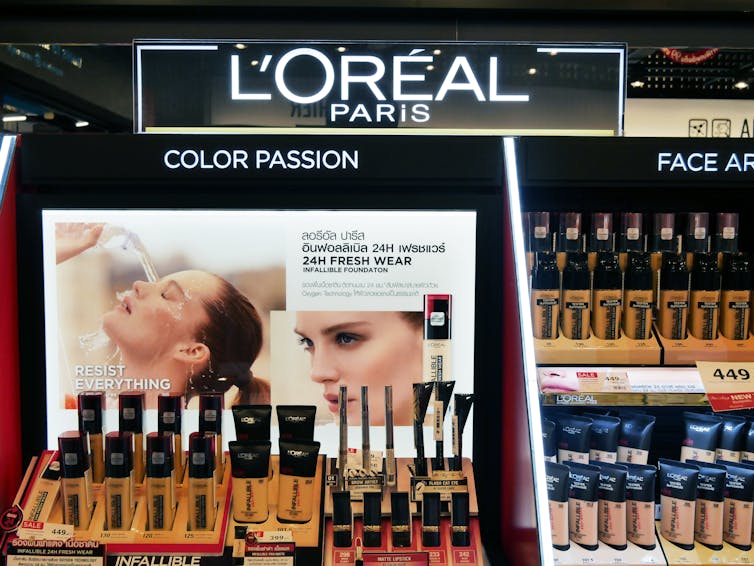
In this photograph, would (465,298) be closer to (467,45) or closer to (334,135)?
(334,135)

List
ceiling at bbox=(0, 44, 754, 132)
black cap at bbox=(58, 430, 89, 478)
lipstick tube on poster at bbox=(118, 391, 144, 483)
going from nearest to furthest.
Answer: black cap at bbox=(58, 430, 89, 478)
lipstick tube on poster at bbox=(118, 391, 144, 483)
ceiling at bbox=(0, 44, 754, 132)

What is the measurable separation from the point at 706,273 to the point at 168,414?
1406 millimetres

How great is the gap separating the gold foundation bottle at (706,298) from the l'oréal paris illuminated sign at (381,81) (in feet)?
2.08

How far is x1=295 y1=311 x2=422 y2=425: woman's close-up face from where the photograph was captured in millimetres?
1865

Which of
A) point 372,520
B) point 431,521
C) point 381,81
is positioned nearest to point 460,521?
point 431,521

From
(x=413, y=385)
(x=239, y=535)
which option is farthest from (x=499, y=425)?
(x=239, y=535)

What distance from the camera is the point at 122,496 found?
5.35ft

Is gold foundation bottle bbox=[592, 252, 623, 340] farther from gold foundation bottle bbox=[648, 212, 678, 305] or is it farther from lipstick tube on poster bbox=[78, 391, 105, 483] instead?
lipstick tube on poster bbox=[78, 391, 105, 483]

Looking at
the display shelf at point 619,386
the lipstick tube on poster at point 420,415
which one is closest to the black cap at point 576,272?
the display shelf at point 619,386

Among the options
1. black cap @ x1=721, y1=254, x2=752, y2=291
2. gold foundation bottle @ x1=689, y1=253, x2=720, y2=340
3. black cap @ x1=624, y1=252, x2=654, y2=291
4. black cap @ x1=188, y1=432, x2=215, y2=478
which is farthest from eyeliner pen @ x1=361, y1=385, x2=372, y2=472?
black cap @ x1=721, y1=254, x2=752, y2=291

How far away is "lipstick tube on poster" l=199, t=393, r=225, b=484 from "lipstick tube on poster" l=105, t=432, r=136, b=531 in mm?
189

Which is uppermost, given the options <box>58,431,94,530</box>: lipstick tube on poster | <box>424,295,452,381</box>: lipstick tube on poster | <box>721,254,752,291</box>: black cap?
<box>721,254,752,291</box>: black cap

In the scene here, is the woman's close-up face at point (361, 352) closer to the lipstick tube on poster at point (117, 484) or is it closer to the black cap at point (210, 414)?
the black cap at point (210, 414)

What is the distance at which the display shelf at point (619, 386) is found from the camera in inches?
66.4
